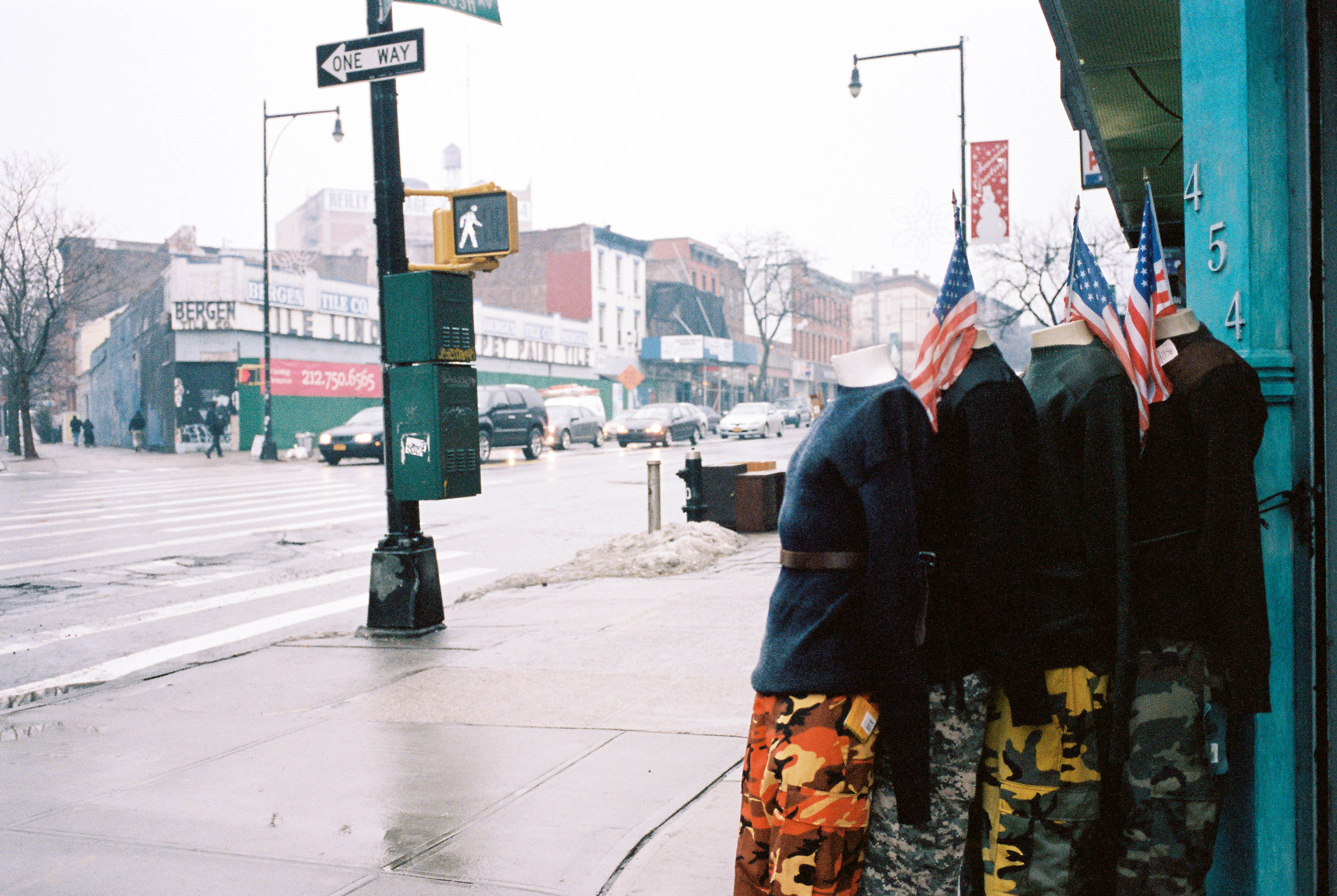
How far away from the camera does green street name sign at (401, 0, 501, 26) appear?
736 cm

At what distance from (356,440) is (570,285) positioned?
123ft

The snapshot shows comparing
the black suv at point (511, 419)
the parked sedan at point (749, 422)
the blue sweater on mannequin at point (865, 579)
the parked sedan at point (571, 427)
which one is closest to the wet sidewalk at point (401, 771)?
the blue sweater on mannequin at point (865, 579)

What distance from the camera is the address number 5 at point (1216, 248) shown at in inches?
118

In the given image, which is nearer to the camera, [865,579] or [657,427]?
[865,579]

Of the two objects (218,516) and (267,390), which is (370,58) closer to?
(218,516)

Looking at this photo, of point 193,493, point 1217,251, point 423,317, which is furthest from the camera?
point 193,493

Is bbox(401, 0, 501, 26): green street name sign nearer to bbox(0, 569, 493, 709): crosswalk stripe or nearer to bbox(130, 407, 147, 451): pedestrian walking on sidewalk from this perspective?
bbox(0, 569, 493, 709): crosswalk stripe

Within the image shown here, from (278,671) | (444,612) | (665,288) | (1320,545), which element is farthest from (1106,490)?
(665,288)

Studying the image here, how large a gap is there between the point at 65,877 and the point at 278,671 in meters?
3.20

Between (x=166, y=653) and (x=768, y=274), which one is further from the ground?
(x=768, y=274)

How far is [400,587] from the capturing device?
7719 mm

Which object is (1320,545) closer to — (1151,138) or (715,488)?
(1151,138)

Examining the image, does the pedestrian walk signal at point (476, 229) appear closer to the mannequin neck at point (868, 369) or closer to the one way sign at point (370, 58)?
the one way sign at point (370, 58)

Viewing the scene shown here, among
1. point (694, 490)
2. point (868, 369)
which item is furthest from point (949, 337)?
point (694, 490)
